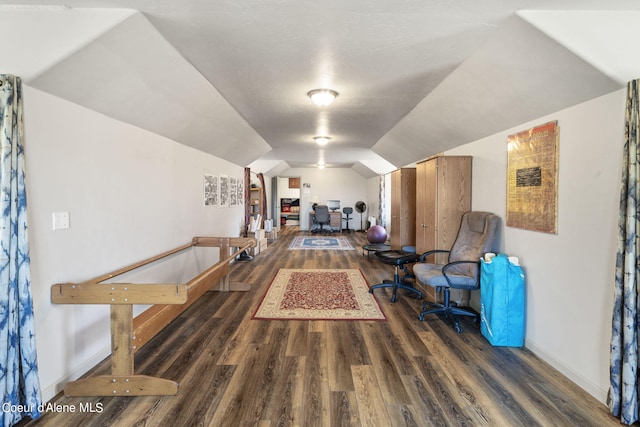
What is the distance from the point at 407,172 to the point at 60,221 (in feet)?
15.8

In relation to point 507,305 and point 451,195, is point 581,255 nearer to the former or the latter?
point 507,305

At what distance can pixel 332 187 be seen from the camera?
40.7 feet

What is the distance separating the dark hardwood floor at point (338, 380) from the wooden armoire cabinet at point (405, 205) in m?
2.18

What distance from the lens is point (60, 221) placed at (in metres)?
2.21

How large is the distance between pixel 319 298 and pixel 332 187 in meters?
8.48

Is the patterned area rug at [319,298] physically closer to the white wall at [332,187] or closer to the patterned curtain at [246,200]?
the patterned curtain at [246,200]

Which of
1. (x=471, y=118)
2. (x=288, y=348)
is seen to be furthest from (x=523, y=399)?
(x=471, y=118)

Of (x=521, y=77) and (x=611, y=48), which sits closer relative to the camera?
(x=611, y=48)

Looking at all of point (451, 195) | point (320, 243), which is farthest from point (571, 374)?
point (320, 243)

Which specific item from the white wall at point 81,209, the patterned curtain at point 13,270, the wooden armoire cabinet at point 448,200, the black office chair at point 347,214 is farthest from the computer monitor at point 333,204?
the patterned curtain at point 13,270

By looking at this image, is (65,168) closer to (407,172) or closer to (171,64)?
(171,64)

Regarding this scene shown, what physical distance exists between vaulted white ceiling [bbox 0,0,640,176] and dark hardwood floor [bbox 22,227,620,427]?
218cm

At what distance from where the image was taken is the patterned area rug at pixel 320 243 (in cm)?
843

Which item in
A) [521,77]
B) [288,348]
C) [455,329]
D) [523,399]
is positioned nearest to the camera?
[523,399]
